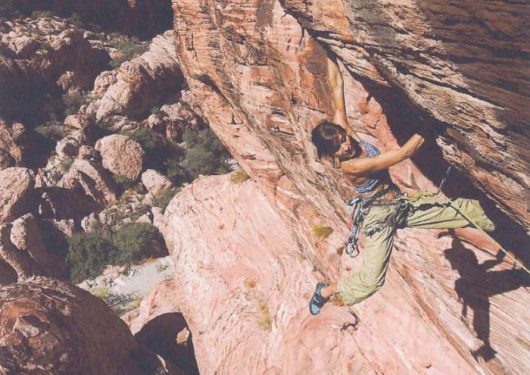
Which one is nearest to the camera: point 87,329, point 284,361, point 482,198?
point 482,198

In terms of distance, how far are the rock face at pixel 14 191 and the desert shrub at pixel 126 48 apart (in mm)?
13584

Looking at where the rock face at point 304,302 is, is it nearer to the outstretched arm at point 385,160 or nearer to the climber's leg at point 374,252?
the climber's leg at point 374,252

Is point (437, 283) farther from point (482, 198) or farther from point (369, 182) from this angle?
point (369, 182)

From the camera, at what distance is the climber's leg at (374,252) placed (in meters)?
5.29

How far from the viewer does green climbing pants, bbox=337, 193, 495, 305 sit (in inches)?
202

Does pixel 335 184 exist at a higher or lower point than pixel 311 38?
lower

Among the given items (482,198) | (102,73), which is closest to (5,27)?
(102,73)

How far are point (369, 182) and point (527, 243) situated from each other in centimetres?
205

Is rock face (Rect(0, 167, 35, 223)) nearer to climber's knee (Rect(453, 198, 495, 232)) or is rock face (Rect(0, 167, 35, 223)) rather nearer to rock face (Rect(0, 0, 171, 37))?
rock face (Rect(0, 0, 171, 37))

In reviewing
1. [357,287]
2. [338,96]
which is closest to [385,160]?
[338,96]

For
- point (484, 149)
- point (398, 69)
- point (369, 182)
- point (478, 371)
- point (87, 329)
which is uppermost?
point (398, 69)

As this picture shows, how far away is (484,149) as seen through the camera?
439 centimetres

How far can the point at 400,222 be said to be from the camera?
17.6 feet

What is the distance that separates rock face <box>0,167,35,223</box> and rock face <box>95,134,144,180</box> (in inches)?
192
